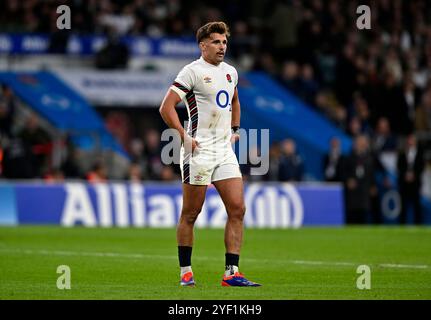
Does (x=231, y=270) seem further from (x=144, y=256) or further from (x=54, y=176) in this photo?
(x=54, y=176)

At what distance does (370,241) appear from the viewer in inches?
824

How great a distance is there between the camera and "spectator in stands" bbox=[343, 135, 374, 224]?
89.8ft

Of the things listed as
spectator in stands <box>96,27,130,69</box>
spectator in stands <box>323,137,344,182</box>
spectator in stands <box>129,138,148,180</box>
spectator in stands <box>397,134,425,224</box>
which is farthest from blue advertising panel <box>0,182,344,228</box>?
spectator in stands <box>96,27,130,69</box>

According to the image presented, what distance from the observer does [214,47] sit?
1248cm

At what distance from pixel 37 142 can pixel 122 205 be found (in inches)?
111

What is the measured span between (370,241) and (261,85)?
11.3 metres

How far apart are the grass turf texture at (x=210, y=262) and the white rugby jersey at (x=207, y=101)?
1.59 m

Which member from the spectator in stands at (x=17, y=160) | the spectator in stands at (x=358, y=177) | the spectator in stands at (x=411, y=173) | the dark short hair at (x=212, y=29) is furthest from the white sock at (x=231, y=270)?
the spectator in stands at (x=411, y=173)

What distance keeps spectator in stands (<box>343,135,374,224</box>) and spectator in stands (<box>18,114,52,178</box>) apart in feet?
22.8

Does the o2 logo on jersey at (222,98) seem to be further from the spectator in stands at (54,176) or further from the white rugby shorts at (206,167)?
the spectator in stands at (54,176)

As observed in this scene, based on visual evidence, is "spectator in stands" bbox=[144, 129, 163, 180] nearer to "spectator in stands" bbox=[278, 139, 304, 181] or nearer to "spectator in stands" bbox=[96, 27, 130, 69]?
"spectator in stands" bbox=[96, 27, 130, 69]

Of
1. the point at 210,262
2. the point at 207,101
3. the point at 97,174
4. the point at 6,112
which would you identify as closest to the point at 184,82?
the point at 207,101
